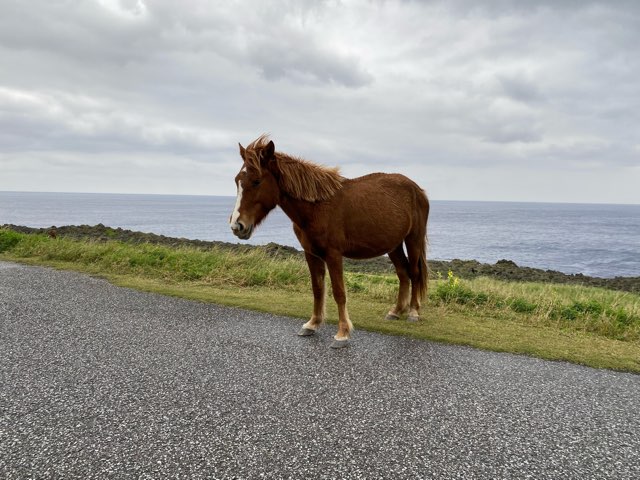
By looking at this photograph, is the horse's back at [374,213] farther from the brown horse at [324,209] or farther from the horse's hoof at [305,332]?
the horse's hoof at [305,332]

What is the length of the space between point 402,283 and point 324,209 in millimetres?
2299

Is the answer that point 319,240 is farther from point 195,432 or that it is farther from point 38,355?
point 38,355

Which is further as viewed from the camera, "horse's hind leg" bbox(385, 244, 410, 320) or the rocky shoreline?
the rocky shoreline

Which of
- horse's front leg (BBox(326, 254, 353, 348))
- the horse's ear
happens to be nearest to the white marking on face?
the horse's ear

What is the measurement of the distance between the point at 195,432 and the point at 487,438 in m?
2.35

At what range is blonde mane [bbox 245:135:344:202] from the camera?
568cm

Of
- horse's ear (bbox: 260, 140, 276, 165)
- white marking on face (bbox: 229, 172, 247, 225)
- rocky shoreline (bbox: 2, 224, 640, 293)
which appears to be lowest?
rocky shoreline (bbox: 2, 224, 640, 293)

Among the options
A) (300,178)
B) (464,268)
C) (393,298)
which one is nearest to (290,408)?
(300,178)

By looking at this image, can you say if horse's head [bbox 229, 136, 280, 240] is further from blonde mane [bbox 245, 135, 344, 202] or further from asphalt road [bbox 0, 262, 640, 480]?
asphalt road [bbox 0, 262, 640, 480]

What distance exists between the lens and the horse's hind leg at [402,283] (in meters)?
7.04

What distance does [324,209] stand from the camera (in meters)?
5.82

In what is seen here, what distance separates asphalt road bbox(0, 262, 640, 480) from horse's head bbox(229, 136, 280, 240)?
5.35 feet

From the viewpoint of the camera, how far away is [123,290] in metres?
8.62

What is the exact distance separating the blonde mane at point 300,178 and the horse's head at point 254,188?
1.8 inches
